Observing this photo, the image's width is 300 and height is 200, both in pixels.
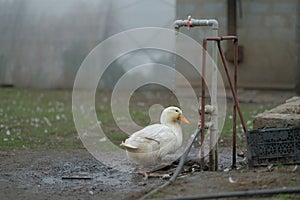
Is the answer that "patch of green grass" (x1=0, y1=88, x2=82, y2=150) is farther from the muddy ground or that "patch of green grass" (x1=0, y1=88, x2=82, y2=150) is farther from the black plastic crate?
the black plastic crate

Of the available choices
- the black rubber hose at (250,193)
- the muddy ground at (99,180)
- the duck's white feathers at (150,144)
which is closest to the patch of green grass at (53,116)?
the muddy ground at (99,180)

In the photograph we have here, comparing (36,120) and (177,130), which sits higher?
(177,130)

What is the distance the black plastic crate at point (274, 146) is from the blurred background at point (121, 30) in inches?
292

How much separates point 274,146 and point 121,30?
9.15m

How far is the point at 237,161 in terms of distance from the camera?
677 cm

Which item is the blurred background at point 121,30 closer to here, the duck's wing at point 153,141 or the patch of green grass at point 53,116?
the patch of green grass at point 53,116

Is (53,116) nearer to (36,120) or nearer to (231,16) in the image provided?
(36,120)

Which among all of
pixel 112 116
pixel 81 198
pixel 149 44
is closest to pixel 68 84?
pixel 149 44

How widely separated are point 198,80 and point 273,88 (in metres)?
1.50

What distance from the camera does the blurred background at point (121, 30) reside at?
43.5 ft

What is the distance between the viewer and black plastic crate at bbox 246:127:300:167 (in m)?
5.84

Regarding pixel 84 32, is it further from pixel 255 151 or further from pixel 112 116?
pixel 255 151

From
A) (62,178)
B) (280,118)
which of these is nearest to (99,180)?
(62,178)

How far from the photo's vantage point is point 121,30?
1467cm
